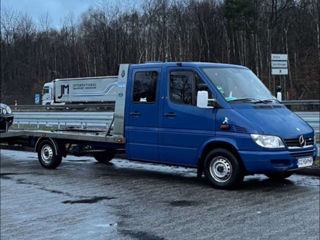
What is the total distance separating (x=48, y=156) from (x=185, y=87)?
4200 mm

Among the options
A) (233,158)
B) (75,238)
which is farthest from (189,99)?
(75,238)

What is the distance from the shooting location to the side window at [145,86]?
8.77 metres

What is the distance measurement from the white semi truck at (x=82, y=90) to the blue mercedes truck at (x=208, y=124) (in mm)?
30695

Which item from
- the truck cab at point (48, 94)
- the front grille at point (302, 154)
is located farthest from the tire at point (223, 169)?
the truck cab at point (48, 94)

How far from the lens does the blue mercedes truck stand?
24.6 feet

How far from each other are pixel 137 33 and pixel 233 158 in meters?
43.2

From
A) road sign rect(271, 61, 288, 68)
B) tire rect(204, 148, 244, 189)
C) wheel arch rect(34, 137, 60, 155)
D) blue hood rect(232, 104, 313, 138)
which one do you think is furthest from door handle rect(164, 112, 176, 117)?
road sign rect(271, 61, 288, 68)

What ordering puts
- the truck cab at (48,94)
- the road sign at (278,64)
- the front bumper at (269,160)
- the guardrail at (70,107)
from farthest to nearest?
1. the truck cab at (48,94)
2. the guardrail at (70,107)
3. the road sign at (278,64)
4. the front bumper at (269,160)

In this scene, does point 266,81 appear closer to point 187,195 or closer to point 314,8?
point 314,8

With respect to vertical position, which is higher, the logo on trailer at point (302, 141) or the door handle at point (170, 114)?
the door handle at point (170, 114)

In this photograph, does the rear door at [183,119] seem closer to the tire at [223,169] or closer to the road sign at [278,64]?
the tire at [223,169]

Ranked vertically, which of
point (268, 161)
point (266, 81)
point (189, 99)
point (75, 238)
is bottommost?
point (75, 238)

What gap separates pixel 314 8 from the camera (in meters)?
42.4

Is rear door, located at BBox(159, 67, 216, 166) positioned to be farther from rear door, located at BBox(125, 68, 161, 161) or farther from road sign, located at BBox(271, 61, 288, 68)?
road sign, located at BBox(271, 61, 288, 68)
